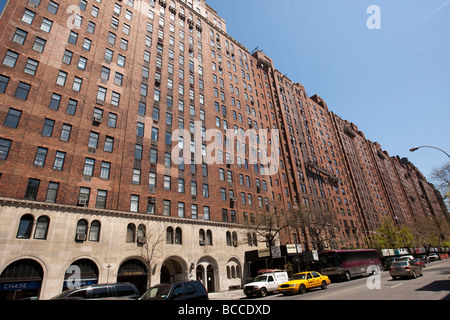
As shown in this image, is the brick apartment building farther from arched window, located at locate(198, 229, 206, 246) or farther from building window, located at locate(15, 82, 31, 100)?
arched window, located at locate(198, 229, 206, 246)

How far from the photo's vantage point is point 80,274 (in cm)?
2362

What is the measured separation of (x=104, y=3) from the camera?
37.9 m

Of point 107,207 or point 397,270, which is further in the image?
point 107,207

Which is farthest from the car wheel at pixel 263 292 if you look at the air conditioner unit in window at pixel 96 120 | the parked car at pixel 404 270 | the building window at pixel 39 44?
the building window at pixel 39 44

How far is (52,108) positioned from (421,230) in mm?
109298

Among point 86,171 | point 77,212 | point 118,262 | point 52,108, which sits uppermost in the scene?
point 52,108

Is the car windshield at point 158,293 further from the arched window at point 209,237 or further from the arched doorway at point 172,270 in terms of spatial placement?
the arched window at point 209,237

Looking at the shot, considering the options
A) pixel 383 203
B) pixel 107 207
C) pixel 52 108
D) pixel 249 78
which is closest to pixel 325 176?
pixel 249 78

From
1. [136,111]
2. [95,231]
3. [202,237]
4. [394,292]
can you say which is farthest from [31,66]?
[394,292]

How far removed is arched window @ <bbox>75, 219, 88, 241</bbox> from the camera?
79.3 ft

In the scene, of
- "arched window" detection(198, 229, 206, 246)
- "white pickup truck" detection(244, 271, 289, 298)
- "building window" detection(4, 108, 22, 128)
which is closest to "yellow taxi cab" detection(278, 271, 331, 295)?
"white pickup truck" detection(244, 271, 289, 298)

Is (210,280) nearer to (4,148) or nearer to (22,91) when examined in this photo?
(4,148)

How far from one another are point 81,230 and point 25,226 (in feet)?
14.6
